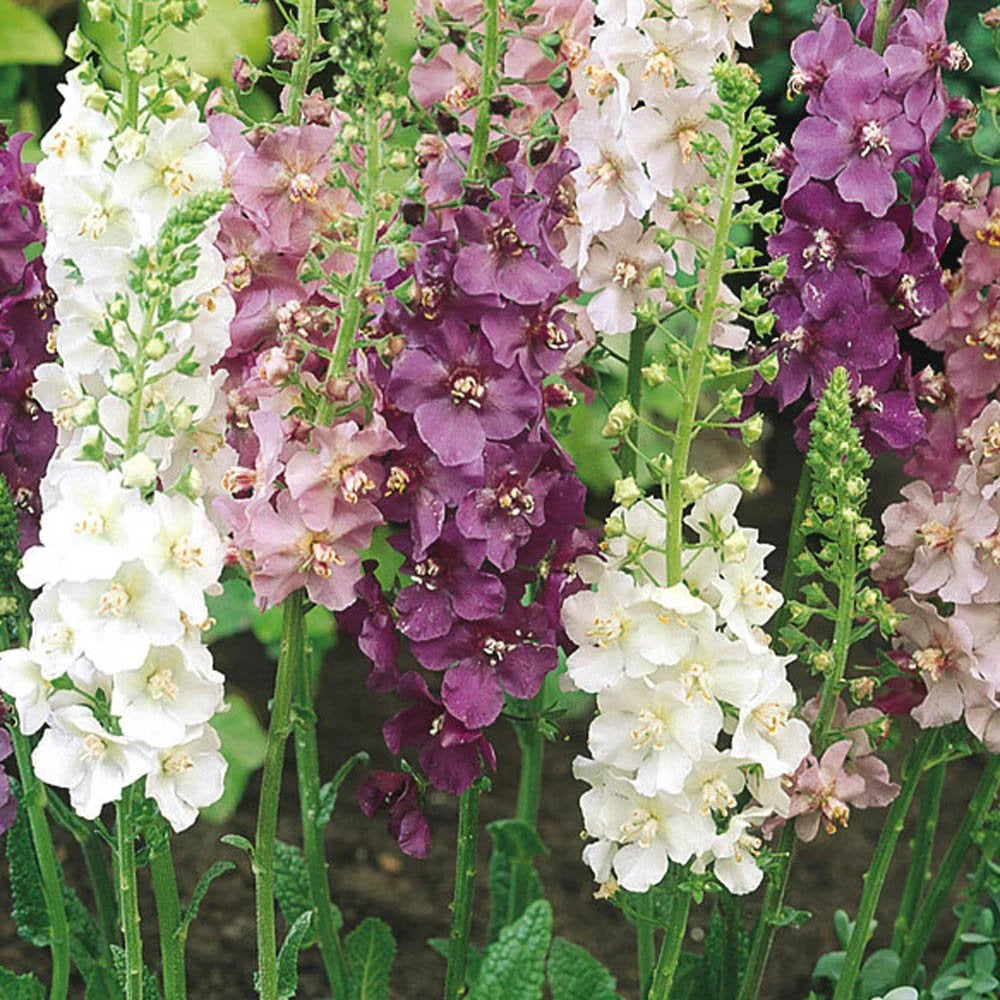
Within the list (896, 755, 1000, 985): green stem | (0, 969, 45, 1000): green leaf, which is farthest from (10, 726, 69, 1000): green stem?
(896, 755, 1000, 985): green stem

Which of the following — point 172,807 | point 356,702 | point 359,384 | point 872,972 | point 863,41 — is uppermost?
point 863,41

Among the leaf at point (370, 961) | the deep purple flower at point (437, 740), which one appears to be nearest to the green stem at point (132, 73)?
the deep purple flower at point (437, 740)

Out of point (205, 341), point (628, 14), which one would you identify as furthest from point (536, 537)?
point (628, 14)

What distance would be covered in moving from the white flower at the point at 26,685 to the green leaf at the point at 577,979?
82 cm

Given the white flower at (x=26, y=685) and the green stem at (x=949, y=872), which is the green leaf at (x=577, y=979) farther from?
the white flower at (x=26, y=685)

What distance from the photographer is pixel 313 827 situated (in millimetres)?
1976

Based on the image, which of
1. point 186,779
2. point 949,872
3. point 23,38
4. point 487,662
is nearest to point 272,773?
point 186,779

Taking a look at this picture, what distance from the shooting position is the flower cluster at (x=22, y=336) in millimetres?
1669

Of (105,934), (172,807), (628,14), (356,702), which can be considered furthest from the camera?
(356,702)

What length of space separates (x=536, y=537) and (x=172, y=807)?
0.40 m

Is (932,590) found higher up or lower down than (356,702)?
higher up

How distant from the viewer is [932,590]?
5.66 feet

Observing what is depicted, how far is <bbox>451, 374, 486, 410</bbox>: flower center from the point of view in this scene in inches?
58.8

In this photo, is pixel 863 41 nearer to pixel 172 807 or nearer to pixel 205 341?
pixel 205 341
